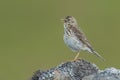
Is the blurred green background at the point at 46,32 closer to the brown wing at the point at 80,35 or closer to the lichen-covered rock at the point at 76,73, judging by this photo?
the brown wing at the point at 80,35

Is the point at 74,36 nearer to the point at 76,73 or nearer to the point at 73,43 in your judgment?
the point at 73,43

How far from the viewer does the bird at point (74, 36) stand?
13758mm

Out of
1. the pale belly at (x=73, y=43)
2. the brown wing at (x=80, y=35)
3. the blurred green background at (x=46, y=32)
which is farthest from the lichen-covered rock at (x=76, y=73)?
the blurred green background at (x=46, y=32)

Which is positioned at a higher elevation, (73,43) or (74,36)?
(74,36)

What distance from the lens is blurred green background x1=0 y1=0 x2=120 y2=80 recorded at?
23.9 meters

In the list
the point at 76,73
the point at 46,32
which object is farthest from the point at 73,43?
the point at 46,32

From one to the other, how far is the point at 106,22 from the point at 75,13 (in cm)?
125

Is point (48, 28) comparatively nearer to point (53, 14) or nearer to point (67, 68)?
point (53, 14)

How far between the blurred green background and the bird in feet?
25.3

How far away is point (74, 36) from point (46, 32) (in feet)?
47.4

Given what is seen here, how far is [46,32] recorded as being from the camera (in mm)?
28484

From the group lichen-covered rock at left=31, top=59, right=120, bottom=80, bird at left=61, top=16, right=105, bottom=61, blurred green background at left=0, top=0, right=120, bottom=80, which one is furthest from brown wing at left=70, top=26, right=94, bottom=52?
blurred green background at left=0, top=0, right=120, bottom=80

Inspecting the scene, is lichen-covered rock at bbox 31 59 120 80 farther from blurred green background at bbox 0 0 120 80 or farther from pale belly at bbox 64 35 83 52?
blurred green background at bbox 0 0 120 80

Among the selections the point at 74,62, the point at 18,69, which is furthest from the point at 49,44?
the point at 74,62
